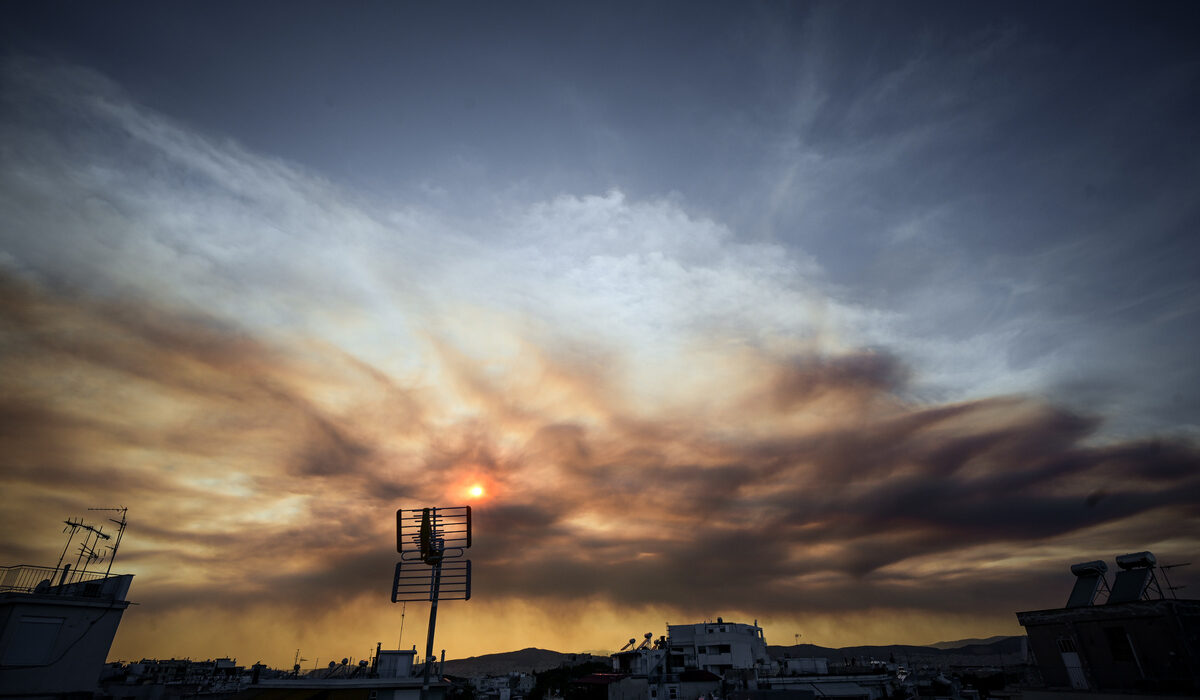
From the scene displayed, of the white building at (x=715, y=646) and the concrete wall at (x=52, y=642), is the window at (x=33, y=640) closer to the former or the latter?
the concrete wall at (x=52, y=642)

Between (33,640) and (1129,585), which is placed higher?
(1129,585)

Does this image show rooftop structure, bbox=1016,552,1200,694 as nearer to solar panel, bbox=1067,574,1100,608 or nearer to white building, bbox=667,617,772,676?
solar panel, bbox=1067,574,1100,608

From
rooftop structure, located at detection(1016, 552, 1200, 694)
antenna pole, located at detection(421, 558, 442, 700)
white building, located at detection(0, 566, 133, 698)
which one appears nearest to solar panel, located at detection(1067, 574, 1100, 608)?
rooftop structure, located at detection(1016, 552, 1200, 694)

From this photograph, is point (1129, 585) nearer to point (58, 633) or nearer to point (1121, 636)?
point (1121, 636)

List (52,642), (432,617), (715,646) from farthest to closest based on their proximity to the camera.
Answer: (715,646)
(52,642)
(432,617)

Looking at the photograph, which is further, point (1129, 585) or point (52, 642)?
point (52, 642)

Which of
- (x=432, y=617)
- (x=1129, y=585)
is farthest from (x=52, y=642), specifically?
(x=1129, y=585)

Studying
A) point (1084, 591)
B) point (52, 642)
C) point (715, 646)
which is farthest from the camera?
point (715, 646)

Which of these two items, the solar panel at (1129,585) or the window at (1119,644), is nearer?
the window at (1119,644)

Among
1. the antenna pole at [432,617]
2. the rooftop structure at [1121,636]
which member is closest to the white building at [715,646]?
the rooftop structure at [1121,636]

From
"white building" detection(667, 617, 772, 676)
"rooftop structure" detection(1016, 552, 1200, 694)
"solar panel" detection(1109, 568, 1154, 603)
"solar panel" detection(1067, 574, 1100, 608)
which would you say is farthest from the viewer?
"white building" detection(667, 617, 772, 676)

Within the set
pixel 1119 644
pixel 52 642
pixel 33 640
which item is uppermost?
pixel 33 640

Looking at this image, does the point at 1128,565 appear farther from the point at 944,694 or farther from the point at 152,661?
the point at 152,661

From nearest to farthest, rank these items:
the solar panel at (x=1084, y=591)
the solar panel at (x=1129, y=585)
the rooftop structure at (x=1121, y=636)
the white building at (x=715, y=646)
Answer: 1. the rooftop structure at (x=1121, y=636)
2. the solar panel at (x=1129, y=585)
3. the solar panel at (x=1084, y=591)
4. the white building at (x=715, y=646)
